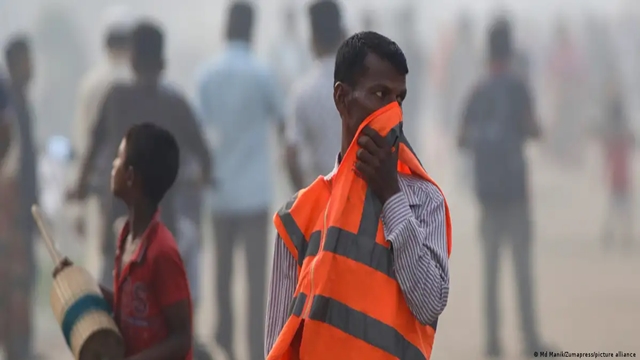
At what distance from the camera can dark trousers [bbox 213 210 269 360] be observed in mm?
4812

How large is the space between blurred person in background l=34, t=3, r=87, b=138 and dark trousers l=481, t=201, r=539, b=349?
2108 mm

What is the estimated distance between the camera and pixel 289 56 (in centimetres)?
494

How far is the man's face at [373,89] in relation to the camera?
1.78 m

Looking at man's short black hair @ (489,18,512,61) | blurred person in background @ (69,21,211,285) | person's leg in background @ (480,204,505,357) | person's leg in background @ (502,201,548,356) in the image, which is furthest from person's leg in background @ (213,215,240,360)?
man's short black hair @ (489,18,512,61)

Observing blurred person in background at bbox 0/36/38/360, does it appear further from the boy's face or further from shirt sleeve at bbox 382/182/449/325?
shirt sleeve at bbox 382/182/449/325

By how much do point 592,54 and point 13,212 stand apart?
285 cm

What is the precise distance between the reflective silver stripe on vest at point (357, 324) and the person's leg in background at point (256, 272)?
309cm

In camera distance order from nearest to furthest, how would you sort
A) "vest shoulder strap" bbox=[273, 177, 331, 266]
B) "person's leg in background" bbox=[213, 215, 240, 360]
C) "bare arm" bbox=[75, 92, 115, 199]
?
"vest shoulder strap" bbox=[273, 177, 331, 266], "bare arm" bbox=[75, 92, 115, 199], "person's leg in background" bbox=[213, 215, 240, 360]

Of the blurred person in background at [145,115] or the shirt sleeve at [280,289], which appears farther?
the blurred person in background at [145,115]

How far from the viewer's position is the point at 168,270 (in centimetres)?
238

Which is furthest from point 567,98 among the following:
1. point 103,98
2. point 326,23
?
point 103,98

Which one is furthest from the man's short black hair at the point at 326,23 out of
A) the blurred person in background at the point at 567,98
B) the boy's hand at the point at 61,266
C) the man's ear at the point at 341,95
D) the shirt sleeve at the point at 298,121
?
the man's ear at the point at 341,95

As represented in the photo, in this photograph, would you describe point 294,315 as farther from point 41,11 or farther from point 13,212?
point 41,11

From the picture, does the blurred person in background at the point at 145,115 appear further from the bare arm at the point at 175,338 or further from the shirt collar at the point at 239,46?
the bare arm at the point at 175,338
